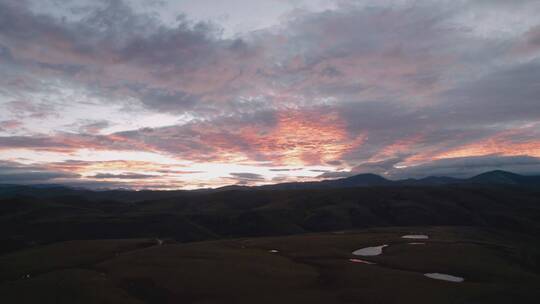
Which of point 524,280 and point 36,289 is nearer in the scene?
point 36,289

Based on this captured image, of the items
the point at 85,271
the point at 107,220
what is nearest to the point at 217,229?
the point at 107,220

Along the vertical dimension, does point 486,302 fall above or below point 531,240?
above

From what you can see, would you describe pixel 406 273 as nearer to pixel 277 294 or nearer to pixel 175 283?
pixel 277 294

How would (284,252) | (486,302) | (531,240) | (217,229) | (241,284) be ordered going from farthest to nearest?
(217,229) < (531,240) < (284,252) < (241,284) < (486,302)

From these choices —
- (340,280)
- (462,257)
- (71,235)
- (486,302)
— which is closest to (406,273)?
(340,280)

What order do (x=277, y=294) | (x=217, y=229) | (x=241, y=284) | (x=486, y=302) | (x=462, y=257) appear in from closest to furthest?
(x=486, y=302)
(x=277, y=294)
(x=241, y=284)
(x=462, y=257)
(x=217, y=229)

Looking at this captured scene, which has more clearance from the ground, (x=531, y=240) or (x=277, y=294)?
(x=277, y=294)

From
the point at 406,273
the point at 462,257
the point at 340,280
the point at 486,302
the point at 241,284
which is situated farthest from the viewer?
the point at 462,257

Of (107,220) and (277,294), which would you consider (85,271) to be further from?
(107,220)

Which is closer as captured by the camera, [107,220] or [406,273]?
[406,273]
